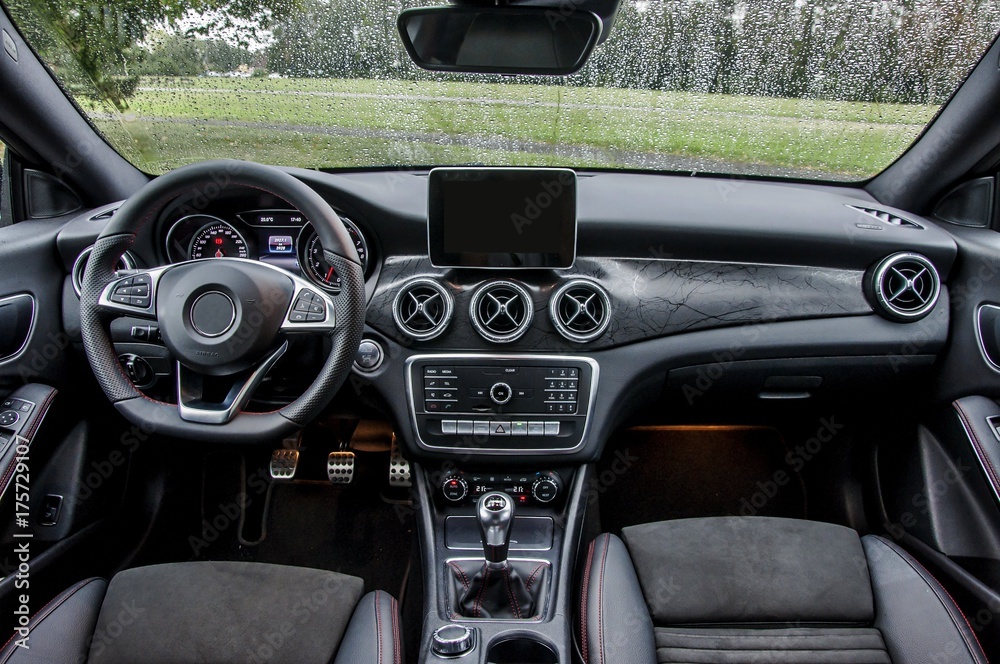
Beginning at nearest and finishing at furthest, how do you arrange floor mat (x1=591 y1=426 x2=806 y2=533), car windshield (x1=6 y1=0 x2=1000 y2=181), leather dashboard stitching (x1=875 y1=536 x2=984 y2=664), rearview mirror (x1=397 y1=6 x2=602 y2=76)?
1. leather dashboard stitching (x1=875 y1=536 x2=984 y2=664)
2. rearview mirror (x1=397 y1=6 x2=602 y2=76)
3. car windshield (x1=6 y1=0 x2=1000 y2=181)
4. floor mat (x1=591 y1=426 x2=806 y2=533)

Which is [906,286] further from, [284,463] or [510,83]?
[284,463]

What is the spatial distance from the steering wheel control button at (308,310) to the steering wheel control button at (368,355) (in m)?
0.56

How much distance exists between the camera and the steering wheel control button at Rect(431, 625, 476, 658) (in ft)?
5.70

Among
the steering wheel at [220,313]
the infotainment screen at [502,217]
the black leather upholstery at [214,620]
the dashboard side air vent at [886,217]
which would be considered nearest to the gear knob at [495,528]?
the black leather upholstery at [214,620]

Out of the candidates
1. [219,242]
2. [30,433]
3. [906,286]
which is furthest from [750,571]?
[30,433]

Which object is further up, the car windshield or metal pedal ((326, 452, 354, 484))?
the car windshield

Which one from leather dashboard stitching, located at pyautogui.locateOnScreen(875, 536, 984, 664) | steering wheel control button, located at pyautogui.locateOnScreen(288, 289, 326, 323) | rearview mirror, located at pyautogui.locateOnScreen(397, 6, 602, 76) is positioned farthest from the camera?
rearview mirror, located at pyautogui.locateOnScreen(397, 6, 602, 76)

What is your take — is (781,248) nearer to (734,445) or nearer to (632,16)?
(632,16)

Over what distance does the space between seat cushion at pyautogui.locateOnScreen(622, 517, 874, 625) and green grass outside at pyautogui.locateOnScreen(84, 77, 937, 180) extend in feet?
4.41

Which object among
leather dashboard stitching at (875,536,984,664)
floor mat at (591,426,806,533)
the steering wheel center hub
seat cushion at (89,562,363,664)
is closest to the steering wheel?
the steering wheel center hub

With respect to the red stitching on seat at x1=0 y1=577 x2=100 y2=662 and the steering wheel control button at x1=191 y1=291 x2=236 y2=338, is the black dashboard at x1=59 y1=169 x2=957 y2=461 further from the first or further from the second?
the red stitching on seat at x1=0 y1=577 x2=100 y2=662

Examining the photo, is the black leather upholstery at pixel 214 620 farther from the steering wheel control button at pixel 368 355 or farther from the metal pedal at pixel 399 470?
the metal pedal at pixel 399 470

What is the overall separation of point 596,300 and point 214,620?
1455 millimetres

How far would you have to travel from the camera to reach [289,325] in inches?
65.5
